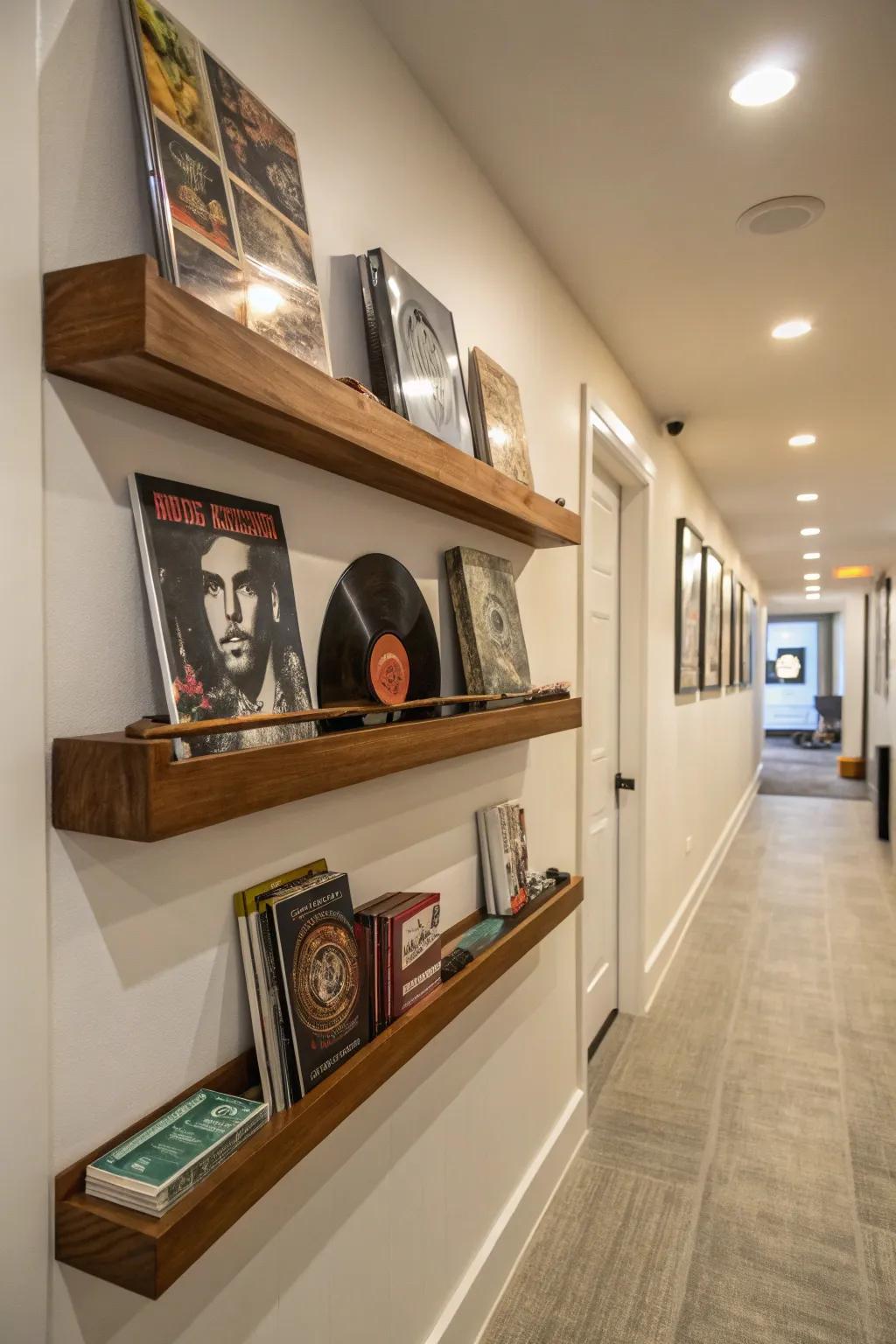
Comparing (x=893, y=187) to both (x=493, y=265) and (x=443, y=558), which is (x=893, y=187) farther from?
(x=443, y=558)

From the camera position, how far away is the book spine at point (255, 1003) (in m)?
0.97

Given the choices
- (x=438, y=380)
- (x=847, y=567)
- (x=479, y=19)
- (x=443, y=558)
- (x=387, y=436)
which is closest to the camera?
(x=387, y=436)

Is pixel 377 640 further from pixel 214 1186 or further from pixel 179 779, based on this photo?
pixel 214 1186

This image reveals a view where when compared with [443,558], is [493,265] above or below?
→ above

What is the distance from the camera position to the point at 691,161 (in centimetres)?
170

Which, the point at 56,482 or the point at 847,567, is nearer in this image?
the point at 56,482

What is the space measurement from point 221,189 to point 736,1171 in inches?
102

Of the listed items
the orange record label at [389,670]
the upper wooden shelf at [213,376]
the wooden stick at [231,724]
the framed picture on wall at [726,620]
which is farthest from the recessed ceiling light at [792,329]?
the framed picture on wall at [726,620]

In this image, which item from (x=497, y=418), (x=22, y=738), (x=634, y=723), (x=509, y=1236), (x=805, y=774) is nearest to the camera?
(x=22, y=738)

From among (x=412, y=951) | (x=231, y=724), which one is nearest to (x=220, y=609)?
(x=231, y=724)

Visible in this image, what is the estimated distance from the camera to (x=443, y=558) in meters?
1.57

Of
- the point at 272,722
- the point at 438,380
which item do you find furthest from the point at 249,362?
the point at 438,380

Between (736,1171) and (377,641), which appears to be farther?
(736,1171)

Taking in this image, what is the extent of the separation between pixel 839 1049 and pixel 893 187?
9.06ft
